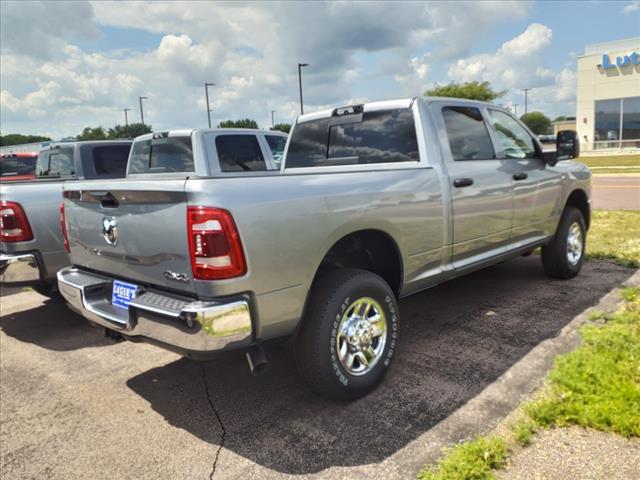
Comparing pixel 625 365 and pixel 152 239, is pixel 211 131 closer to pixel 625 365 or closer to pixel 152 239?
pixel 152 239

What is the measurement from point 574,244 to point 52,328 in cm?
552

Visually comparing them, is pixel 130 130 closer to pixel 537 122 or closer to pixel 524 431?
pixel 537 122

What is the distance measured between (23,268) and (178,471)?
2.96 metres

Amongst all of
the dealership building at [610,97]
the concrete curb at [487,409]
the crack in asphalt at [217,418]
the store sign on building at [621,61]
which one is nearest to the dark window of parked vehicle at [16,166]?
the crack in asphalt at [217,418]

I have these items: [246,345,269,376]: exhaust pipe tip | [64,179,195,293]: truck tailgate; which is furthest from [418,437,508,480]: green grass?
[64,179,195,293]: truck tailgate

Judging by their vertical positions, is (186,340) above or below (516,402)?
above

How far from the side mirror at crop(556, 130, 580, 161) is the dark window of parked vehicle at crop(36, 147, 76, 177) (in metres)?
5.75

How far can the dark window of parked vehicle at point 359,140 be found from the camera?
399 centimetres

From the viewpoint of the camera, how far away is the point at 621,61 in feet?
120

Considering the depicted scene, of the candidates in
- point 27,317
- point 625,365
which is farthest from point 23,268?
point 625,365

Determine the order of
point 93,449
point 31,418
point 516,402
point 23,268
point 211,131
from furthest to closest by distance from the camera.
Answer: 1. point 211,131
2. point 23,268
3. point 31,418
4. point 516,402
5. point 93,449

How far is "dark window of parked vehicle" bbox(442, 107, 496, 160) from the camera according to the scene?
13.6ft

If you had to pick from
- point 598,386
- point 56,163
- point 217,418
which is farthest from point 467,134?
point 56,163

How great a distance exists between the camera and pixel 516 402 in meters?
3.09
